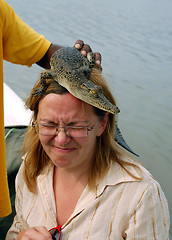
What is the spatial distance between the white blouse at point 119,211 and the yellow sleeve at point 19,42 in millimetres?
986

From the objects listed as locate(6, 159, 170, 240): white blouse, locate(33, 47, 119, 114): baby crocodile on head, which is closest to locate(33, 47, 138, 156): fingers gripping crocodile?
locate(33, 47, 119, 114): baby crocodile on head

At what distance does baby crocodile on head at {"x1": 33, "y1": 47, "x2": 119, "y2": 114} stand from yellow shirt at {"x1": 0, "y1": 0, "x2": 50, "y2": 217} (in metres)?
0.17

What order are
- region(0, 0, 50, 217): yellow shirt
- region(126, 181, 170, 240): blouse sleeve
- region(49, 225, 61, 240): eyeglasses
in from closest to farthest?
region(126, 181, 170, 240): blouse sleeve, region(49, 225, 61, 240): eyeglasses, region(0, 0, 50, 217): yellow shirt

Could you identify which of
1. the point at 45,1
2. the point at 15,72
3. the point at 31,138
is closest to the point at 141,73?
the point at 15,72

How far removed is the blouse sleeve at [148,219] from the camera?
1.33m

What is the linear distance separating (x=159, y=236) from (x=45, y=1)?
1545 centimetres

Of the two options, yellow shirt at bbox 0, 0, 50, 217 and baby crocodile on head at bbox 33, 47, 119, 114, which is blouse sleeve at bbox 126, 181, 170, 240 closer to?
baby crocodile on head at bbox 33, 47, 119, 114

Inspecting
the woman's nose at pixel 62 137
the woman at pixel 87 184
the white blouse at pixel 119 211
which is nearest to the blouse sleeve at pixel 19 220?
the woman at pixel 87 184

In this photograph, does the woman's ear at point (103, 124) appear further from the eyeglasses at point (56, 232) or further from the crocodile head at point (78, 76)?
the eyeglasses at point (56, 232)

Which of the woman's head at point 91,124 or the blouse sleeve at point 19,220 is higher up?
the woman's head at point 91,124

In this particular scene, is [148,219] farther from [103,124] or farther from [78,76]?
[78,76]

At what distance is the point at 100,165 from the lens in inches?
60.6

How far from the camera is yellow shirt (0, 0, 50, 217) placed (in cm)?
163

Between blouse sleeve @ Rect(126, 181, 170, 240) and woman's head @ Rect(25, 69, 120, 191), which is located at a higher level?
woman's head @ Rect(25, 69, 120, 191)
